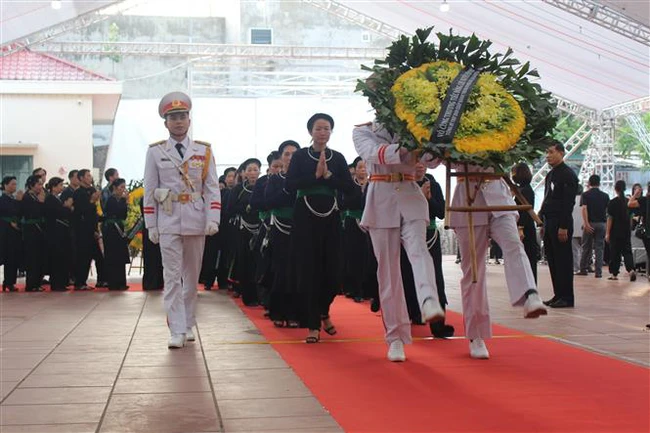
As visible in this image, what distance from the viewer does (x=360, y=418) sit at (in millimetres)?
4867

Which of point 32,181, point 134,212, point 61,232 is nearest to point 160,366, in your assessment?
point 32,181

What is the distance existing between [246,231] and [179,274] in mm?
4054

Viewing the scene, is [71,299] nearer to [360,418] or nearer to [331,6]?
[360,418]

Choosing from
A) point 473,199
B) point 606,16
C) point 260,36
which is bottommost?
point 473,199

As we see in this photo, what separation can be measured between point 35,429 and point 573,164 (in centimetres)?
3031

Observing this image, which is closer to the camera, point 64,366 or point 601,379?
point 601,379

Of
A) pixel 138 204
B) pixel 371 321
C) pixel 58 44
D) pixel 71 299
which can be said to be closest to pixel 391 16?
pixel 58 44

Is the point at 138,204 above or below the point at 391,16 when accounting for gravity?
below

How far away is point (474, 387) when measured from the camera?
569 centimetres

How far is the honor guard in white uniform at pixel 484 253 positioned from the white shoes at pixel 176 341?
2.29 meters

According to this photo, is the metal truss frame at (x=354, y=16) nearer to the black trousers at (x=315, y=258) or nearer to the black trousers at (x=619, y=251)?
the black trousers at (x=619, y=251)

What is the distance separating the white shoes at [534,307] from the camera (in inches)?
225

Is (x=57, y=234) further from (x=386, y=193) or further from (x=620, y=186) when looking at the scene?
(x=386, y=193)

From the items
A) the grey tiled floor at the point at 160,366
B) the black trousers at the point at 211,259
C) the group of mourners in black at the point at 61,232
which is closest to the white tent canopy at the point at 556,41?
the black trousers at the point at 211,259
